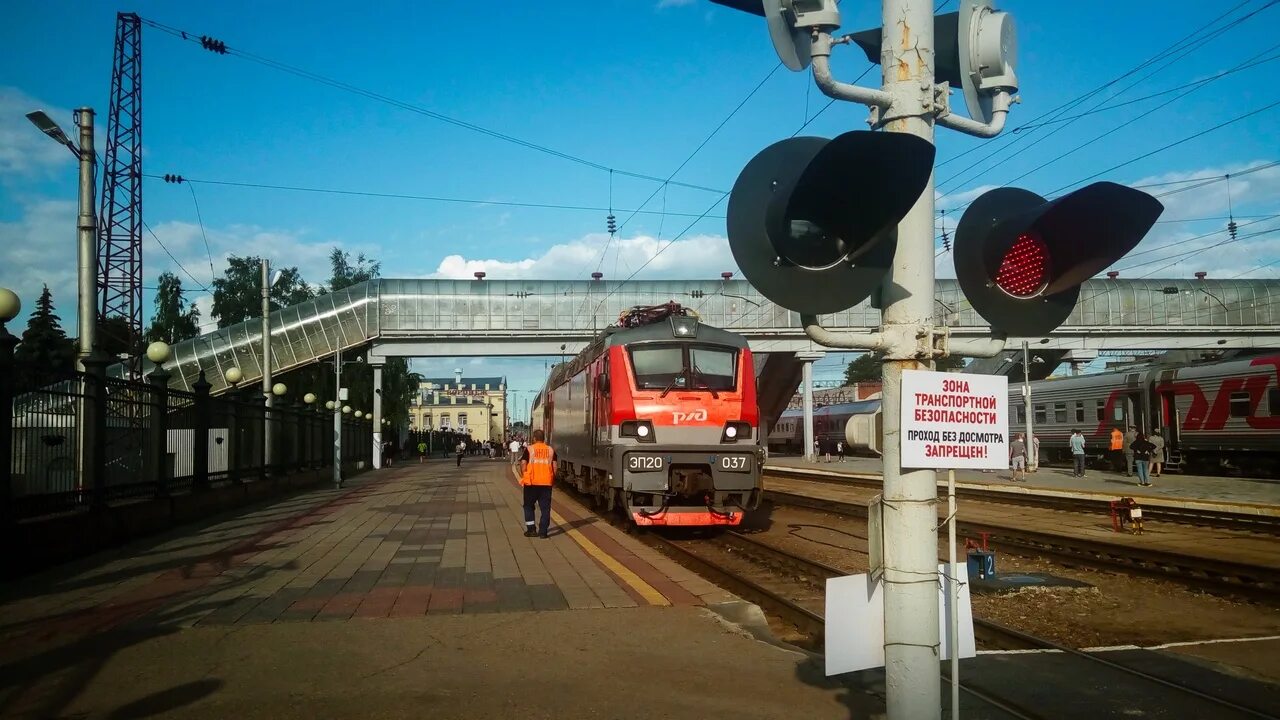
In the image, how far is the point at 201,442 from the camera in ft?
54.7

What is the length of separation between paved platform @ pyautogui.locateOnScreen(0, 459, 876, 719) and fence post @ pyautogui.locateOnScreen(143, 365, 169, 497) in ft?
7.38

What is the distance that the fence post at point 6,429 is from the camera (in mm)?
9219

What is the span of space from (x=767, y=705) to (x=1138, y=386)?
3221 centimetres

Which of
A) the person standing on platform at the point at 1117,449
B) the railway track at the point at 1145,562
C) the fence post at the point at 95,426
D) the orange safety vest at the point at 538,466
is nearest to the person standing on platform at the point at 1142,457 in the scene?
the person standing on platform at the point at 1117,449

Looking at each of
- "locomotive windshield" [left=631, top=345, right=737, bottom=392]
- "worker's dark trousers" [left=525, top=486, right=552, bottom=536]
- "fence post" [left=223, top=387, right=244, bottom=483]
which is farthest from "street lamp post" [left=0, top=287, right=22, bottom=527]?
"fence post" [left=223, top=387, right=244, bottom=483]

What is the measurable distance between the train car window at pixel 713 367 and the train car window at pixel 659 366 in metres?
0.19

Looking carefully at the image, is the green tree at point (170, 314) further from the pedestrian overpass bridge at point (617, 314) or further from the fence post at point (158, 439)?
the fence post at point (158, 439)

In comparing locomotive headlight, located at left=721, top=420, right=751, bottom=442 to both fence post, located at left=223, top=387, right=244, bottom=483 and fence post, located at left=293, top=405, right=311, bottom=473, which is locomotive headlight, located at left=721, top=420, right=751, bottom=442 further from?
fence post, located at left=293, top=405, right=311, bottom=473

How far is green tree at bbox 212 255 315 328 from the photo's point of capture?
62594 millimetres

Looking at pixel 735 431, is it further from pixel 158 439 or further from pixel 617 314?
pixel 617 314

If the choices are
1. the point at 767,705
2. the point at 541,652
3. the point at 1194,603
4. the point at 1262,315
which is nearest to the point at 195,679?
the point at 541,652

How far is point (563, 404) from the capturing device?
71.0ft

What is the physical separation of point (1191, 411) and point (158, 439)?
30255mm

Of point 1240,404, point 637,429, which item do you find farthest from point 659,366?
point 1240,404
